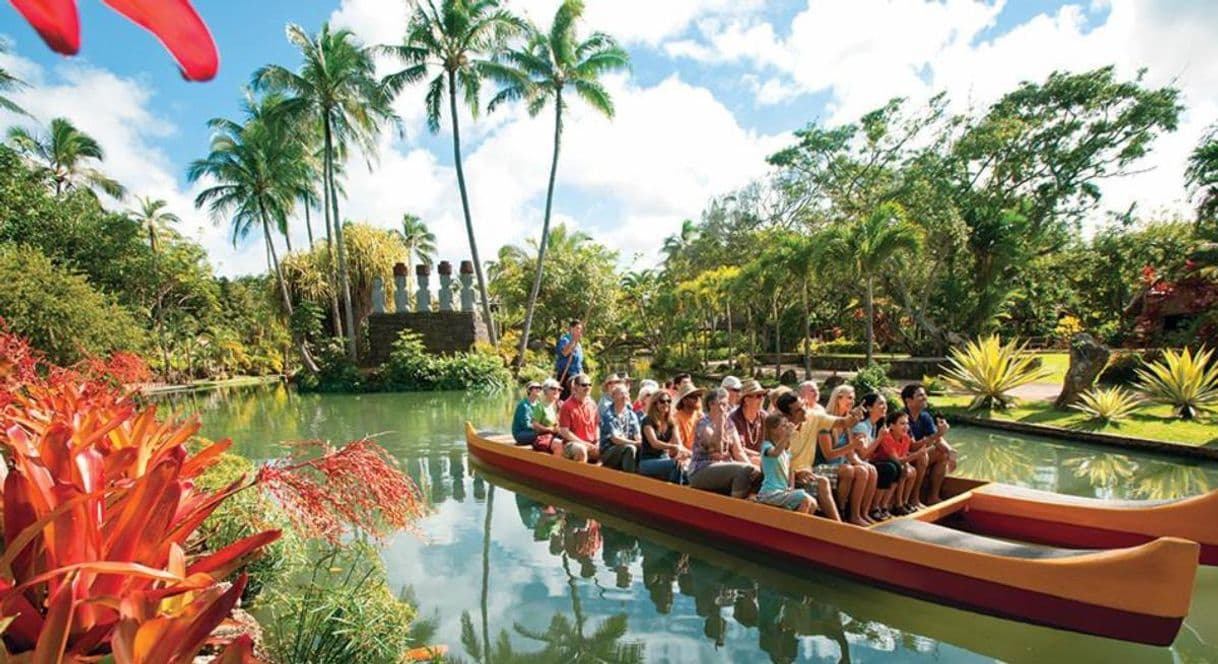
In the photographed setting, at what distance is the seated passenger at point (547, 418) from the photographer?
25.5 feet

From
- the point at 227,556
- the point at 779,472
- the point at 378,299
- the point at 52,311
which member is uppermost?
the point at 378,299

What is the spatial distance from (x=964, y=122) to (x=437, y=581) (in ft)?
70.8

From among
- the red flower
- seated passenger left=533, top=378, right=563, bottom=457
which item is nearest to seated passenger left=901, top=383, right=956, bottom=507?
seated passenger left=533, top=378, right=563, bottom=457

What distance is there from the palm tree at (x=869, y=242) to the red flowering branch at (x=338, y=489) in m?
14.4

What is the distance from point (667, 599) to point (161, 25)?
4914mm

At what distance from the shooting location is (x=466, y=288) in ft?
72.9

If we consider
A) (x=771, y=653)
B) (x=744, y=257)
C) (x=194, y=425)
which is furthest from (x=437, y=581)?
(x=744, y=257)

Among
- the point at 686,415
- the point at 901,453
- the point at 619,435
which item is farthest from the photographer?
the point at 619,435

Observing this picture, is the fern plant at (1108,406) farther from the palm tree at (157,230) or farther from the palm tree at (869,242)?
the palm tree at (157,230)

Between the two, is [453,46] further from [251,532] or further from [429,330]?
[251,532]

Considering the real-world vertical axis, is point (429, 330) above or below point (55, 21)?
above

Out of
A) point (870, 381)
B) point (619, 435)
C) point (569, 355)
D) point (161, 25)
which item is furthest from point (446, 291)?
point (161, 25)

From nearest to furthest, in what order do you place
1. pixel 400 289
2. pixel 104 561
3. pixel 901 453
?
pixel 104 561
pixel 901 453
pixel 400 289

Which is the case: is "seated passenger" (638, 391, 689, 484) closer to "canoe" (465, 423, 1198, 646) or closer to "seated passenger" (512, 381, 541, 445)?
"canoe" (465, 423, 1198, 646)
